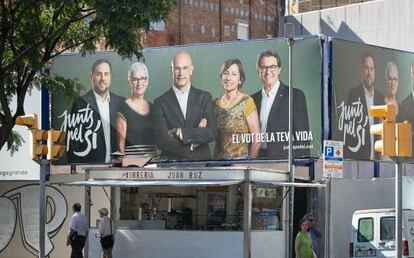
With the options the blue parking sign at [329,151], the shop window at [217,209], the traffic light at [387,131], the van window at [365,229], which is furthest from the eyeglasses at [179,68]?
the traffic light at [387,131]

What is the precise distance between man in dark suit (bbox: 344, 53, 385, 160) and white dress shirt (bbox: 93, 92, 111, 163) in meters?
8.06

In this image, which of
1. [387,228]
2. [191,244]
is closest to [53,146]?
[191,244]

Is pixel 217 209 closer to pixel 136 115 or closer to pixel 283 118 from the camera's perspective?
pixel 283 118

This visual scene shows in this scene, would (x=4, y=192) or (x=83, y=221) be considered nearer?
(x=83, y=221)

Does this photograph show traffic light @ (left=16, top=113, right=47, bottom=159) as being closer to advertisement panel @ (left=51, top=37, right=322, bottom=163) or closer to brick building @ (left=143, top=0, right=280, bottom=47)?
advertisement panel @ (left=51, top=37, right=322, bottom=163)

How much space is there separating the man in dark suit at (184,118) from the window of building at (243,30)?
24647mm

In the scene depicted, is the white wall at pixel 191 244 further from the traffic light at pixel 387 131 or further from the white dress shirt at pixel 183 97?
the white dress shirt at pixel 183 97

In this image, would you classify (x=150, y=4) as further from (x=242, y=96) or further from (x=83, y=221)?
(x=242, y=96)

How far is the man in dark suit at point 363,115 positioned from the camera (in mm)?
26047

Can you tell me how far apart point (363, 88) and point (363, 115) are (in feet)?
2.76

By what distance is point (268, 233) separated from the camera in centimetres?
2106

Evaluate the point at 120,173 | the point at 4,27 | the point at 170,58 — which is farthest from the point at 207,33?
the point at 4,27

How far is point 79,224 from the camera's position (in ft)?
70.6

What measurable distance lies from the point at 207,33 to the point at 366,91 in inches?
984
